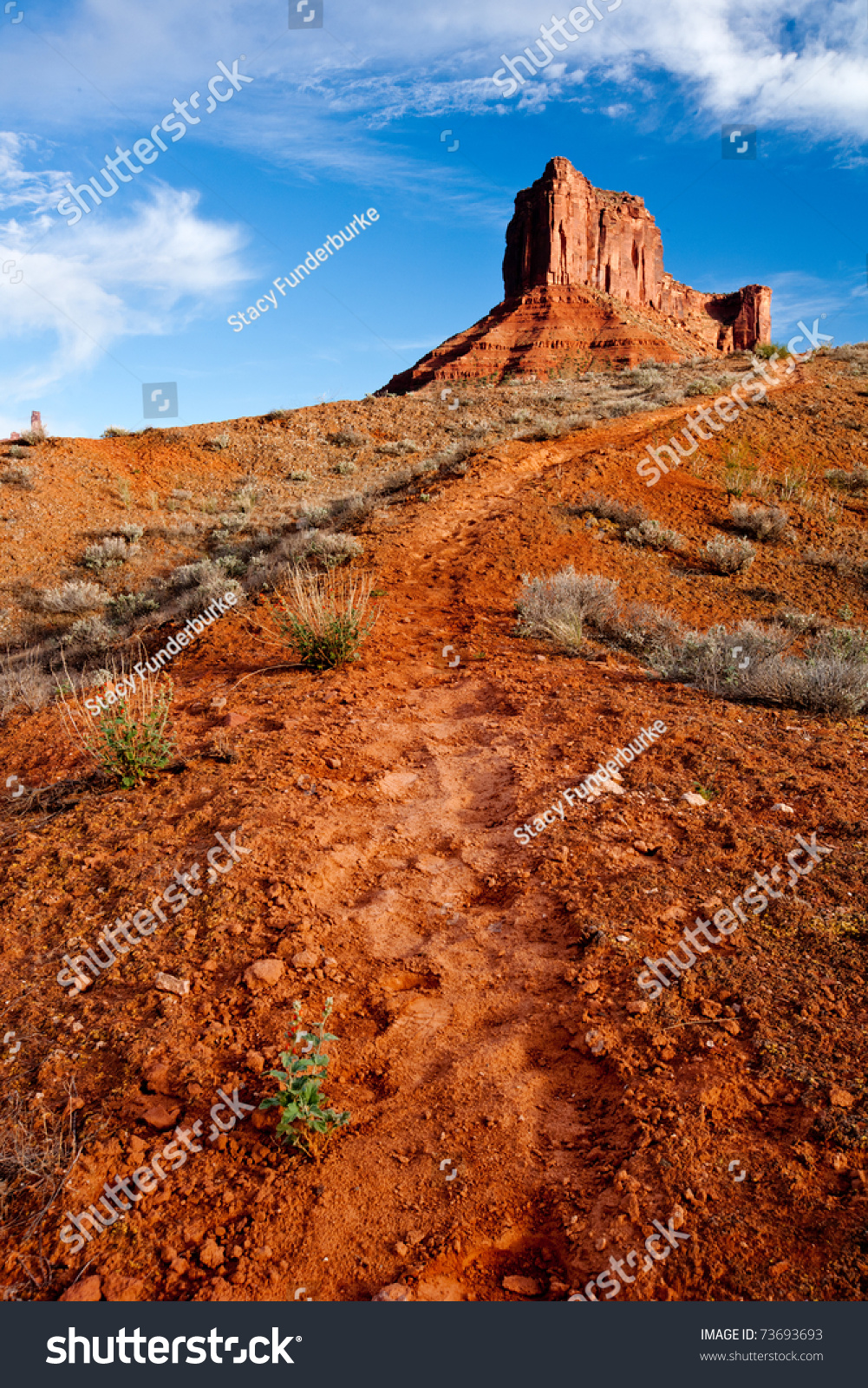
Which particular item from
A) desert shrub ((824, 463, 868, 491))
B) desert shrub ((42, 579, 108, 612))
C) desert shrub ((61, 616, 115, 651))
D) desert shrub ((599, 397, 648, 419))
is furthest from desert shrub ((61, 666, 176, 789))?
desert shrub ((599, 397, 648, 419))

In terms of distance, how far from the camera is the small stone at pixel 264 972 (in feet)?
9.32

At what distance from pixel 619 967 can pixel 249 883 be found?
1662 millimetres

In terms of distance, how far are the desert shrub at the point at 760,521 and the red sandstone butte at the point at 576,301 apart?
146 feet

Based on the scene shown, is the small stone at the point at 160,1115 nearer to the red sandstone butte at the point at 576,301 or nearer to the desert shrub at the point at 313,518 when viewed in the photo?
the desert shrub at the point at 313,518

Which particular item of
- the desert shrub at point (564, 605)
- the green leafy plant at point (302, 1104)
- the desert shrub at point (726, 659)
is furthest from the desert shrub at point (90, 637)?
the green leafy plant at point (302, 1104)

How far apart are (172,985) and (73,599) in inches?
416

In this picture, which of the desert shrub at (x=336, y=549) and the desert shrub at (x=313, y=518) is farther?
the desert shrub at (x=313, y=518)

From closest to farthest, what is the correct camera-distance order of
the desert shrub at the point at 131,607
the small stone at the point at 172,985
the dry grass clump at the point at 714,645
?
1. the small stone at the point at 172,985
2. the dry grass clump at the point at 714,645
3. the desert shrub at the point at 131,607

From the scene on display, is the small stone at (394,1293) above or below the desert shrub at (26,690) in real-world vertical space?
below

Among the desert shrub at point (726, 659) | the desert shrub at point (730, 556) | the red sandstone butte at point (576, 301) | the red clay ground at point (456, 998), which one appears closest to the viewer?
the red clay ground at point (456, 998)

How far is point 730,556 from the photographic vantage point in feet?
27.9

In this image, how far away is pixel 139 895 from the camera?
11.0 ft

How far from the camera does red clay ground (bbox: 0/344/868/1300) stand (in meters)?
1.90

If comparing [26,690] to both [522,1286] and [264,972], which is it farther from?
[522,1286]
